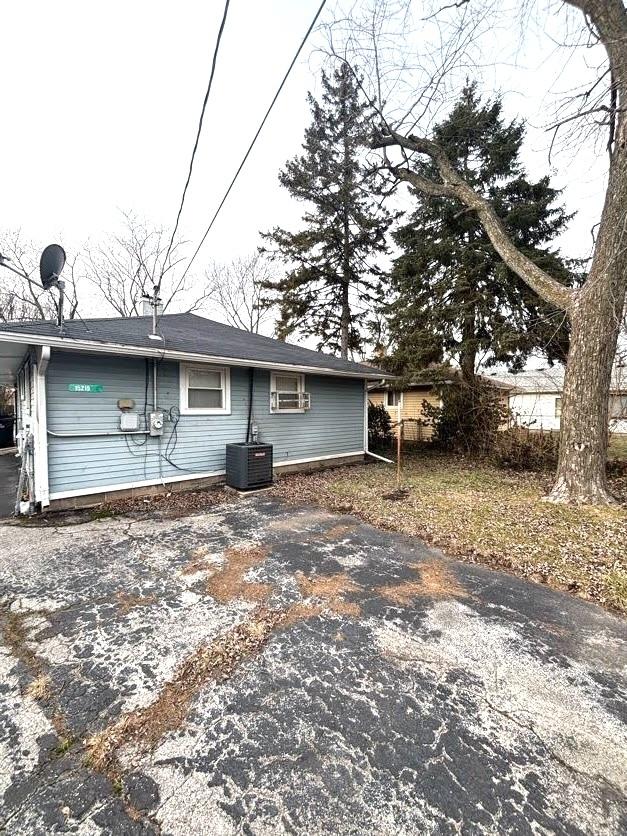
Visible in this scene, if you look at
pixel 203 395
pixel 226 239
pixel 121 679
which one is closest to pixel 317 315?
pixel 226 239

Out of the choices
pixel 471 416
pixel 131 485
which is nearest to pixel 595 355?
pixel 471 416

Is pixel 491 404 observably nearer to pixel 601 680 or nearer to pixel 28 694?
pixel 601 680

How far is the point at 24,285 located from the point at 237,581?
928 inches

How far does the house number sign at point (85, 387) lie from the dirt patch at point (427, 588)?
4766mm

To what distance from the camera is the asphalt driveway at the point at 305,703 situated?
1.36 meters

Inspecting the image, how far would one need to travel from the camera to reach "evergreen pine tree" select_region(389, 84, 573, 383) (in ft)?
29.5

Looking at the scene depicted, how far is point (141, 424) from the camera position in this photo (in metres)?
5.71

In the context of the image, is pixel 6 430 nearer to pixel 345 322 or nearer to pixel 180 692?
pixel 345 322

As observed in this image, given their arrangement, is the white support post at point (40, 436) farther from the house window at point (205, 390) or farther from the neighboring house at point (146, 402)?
the house window at point (205, 390)

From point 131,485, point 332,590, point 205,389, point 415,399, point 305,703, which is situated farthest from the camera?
point 415,399

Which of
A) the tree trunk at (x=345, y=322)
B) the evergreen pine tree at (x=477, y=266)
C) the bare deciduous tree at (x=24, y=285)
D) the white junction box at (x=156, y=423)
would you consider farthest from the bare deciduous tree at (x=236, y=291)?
the white junction box at (x=156, y=423)

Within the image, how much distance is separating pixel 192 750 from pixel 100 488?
467 centimetres

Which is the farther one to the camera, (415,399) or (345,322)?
(415,399)

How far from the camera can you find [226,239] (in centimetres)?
1703
